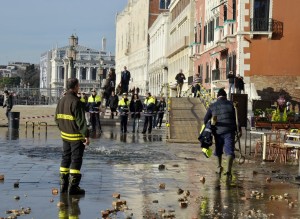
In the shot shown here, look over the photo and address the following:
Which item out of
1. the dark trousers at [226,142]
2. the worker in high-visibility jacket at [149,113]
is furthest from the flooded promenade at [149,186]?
the worker in high-visibility jacket at [149,113]

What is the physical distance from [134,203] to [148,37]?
97975 mm

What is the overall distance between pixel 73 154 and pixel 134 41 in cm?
11090

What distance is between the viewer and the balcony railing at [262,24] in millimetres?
40406

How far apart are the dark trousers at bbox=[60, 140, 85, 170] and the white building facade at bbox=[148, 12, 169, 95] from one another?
240 feet

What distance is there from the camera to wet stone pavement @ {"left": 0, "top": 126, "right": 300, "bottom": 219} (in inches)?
424

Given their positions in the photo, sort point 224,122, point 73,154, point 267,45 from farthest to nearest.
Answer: point 267,45, point 224,122, point 73,154

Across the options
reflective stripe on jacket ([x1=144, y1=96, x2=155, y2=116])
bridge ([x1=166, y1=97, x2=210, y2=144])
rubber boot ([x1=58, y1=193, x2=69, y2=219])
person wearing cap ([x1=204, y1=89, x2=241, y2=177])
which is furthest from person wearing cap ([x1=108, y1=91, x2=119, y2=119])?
rubber boot ([x1=58, y1=193, x2=69, y2=219])

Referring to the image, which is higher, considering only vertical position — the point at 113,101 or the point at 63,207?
the point at 113,101

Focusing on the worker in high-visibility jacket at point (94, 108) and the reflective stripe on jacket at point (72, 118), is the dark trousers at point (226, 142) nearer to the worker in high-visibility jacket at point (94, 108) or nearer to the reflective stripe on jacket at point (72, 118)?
the reflective stripe on jacket at point (72, 118)

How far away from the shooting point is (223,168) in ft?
55.8

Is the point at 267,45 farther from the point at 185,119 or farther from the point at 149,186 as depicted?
the point at 149,186

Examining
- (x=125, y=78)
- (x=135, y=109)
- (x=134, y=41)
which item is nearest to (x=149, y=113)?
(x=135, y=109)

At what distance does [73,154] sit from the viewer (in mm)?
12609

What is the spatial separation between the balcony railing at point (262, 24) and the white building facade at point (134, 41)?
60.1m
